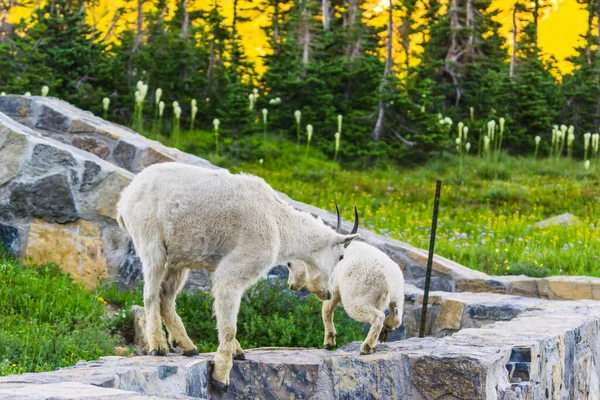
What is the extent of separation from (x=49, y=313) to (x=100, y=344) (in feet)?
2.73

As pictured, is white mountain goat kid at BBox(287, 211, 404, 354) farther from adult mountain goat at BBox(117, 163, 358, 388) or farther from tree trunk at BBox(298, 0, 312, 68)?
tree trunk at BBox(298, 0, 312, 68)

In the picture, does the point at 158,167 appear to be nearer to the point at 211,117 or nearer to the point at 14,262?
the point at 14,262

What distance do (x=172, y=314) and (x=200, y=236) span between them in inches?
26.9

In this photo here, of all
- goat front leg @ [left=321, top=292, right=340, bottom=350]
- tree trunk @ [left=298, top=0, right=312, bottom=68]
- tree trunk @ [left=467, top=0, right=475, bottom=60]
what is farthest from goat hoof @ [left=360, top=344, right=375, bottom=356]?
tree trunk @ [left=467, top=0, right=475, bottom=60]

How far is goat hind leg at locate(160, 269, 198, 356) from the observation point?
5.90 meters

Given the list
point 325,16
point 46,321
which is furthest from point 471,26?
point 46,321

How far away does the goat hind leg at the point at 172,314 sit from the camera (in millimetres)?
5902

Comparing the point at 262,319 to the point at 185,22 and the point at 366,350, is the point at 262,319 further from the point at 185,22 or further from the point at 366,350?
the point at 185,22

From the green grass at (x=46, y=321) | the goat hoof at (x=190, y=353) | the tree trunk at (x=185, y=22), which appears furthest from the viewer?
the tree trunk at (x=185, y=22)

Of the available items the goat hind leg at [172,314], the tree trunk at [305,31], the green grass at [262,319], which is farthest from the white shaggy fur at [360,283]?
the tree trunk at [305,31]

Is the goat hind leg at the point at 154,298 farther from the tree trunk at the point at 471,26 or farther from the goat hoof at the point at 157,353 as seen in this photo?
the tree trunk at the point at 471,26

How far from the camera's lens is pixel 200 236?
5.73 metres

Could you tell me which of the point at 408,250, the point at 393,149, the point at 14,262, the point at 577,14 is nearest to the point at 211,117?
the point at 393,149

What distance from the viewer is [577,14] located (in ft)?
138
